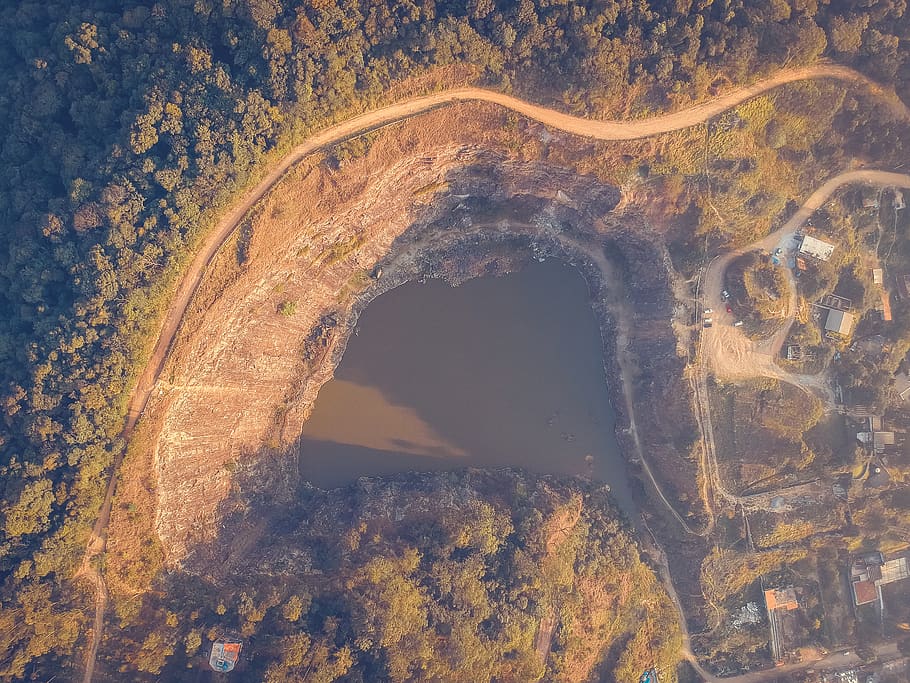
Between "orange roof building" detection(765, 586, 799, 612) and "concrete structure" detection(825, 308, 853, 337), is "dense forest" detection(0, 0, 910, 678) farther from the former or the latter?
"orange roof building" detection(765, 586, 799, 612)

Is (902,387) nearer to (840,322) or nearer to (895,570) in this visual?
(840,322)

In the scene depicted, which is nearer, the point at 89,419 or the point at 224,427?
the point at 89,419

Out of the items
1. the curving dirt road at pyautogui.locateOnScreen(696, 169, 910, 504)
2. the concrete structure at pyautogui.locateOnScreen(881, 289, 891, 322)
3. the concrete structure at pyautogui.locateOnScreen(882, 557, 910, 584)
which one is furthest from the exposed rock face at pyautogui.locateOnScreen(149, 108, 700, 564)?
the concrete structure at pyautogui.locateOnScreen(882, 557, 910, 584)

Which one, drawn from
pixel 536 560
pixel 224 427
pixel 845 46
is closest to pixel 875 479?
pixel 536 560

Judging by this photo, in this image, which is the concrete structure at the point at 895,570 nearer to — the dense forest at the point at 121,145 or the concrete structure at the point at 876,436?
the concrete structure at the point at 876,436

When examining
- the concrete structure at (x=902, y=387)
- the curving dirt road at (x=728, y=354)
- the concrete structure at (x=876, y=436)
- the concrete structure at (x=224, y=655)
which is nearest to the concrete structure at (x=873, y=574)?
the concrete structure at (x=876, y=436)

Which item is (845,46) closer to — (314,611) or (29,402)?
(314,611)
